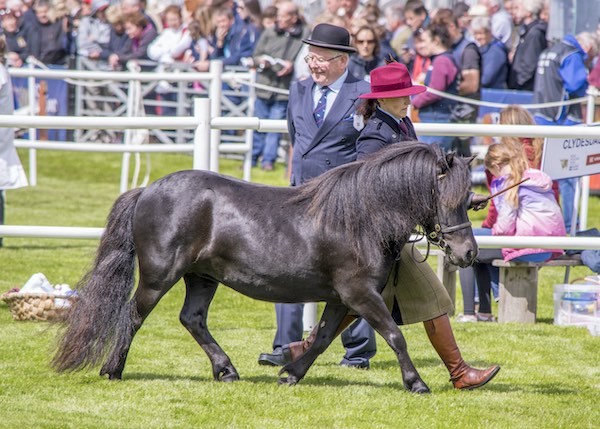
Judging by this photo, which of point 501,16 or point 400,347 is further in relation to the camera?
point 501,16

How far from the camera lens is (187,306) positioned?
6332 mm

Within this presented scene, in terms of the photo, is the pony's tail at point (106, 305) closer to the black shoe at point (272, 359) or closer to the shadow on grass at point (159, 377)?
the shadow on grass at point (159, 377)

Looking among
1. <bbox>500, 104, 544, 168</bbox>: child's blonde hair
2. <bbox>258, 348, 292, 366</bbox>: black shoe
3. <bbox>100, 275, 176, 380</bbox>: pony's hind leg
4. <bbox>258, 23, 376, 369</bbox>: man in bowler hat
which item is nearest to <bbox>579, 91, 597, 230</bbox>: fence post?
<bbox>500, 104, 544, 168</bbox>: child's blonde hair

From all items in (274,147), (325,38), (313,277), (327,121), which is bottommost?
(274,147)

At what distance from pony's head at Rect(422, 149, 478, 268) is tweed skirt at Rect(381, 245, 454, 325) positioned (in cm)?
41

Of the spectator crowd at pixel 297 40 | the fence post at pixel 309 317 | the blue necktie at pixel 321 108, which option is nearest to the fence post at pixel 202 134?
the blue necktie at pixel 321 108

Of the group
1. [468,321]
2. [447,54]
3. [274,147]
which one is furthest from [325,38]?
[274,147]

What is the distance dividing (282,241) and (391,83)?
1.03 metres

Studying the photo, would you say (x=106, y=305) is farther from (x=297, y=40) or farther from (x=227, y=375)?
(x=297, y=40)

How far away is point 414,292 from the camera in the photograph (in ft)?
20.3

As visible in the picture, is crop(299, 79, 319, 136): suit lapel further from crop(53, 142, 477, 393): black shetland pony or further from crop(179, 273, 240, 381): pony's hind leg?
crop(179, 273, 240, 381): pony's hind leg

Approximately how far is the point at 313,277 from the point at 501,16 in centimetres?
1275

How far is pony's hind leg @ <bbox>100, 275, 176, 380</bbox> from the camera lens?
6.09 m

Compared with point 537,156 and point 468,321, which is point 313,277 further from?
point 537,156
